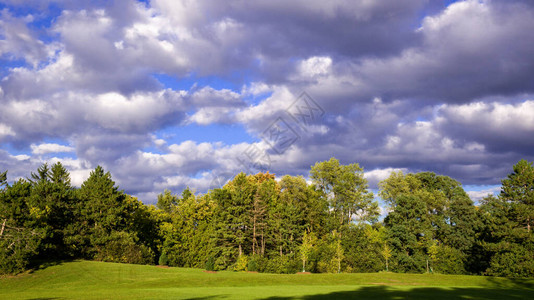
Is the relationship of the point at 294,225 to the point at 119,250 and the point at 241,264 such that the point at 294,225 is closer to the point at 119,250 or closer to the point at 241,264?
the point at 241,264

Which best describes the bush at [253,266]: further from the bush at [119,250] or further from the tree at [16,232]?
the tree at [16,232]

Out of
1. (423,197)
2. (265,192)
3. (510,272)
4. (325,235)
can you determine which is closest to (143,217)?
(265,192)

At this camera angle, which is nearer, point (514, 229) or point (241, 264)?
point (514, 229)

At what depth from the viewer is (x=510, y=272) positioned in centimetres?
4269

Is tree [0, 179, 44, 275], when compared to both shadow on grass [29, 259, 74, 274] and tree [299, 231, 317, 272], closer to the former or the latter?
shadow on grass [29, 259, 74, 274]

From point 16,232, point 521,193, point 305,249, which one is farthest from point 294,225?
point 16,232

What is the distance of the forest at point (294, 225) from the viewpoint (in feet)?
146

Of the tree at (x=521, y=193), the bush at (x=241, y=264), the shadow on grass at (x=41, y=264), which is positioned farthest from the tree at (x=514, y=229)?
the shadow on grass at (x=41, y=264)

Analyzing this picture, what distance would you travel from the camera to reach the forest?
146ft

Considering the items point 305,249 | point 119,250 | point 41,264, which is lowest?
point 41,264

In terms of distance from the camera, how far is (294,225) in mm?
54844

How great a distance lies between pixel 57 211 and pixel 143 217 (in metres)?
18.9

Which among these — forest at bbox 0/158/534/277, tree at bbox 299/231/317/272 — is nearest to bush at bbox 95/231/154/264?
forest at bbox 0/158/534/277

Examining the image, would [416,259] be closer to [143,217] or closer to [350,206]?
[350,206]
